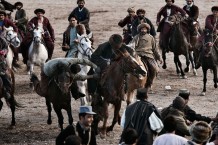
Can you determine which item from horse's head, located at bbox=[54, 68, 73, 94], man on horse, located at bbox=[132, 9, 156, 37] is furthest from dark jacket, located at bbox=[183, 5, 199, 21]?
horse's head, located at bbox=[54, 68, 73, 94]

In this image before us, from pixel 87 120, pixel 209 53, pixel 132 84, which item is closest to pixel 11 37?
pixel 132 84

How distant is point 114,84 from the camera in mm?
15555

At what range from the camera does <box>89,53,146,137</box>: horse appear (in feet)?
49.6

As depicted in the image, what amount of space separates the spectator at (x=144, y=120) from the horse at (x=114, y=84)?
3306 millimetres

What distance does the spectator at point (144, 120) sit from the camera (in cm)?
1171

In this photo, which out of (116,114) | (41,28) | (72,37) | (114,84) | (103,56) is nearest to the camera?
(114,84)

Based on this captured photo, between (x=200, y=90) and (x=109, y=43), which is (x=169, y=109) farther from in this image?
(x=200, y=90)

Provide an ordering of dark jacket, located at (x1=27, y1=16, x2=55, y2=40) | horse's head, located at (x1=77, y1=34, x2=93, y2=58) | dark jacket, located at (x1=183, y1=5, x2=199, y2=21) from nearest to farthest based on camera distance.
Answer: horse's head, located at (x1=77, y1=34, x2=93, y2=58) < dark jacket, located at (x1=27, y1=16, x2=55, y2=40) < dark jacket, located at (x1=183, y1=5, x2=199, y2=21)

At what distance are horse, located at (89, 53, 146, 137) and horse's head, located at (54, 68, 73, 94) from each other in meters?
0.84

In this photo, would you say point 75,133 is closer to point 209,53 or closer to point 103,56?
point 103,56

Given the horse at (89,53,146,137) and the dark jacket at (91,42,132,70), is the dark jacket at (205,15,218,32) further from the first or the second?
the horse at (89,53,146,137)

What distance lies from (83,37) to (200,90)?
455 centimetres

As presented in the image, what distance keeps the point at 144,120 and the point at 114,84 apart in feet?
12.8

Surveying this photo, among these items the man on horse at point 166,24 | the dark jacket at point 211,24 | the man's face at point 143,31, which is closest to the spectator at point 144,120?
the man's face at point 143,31
